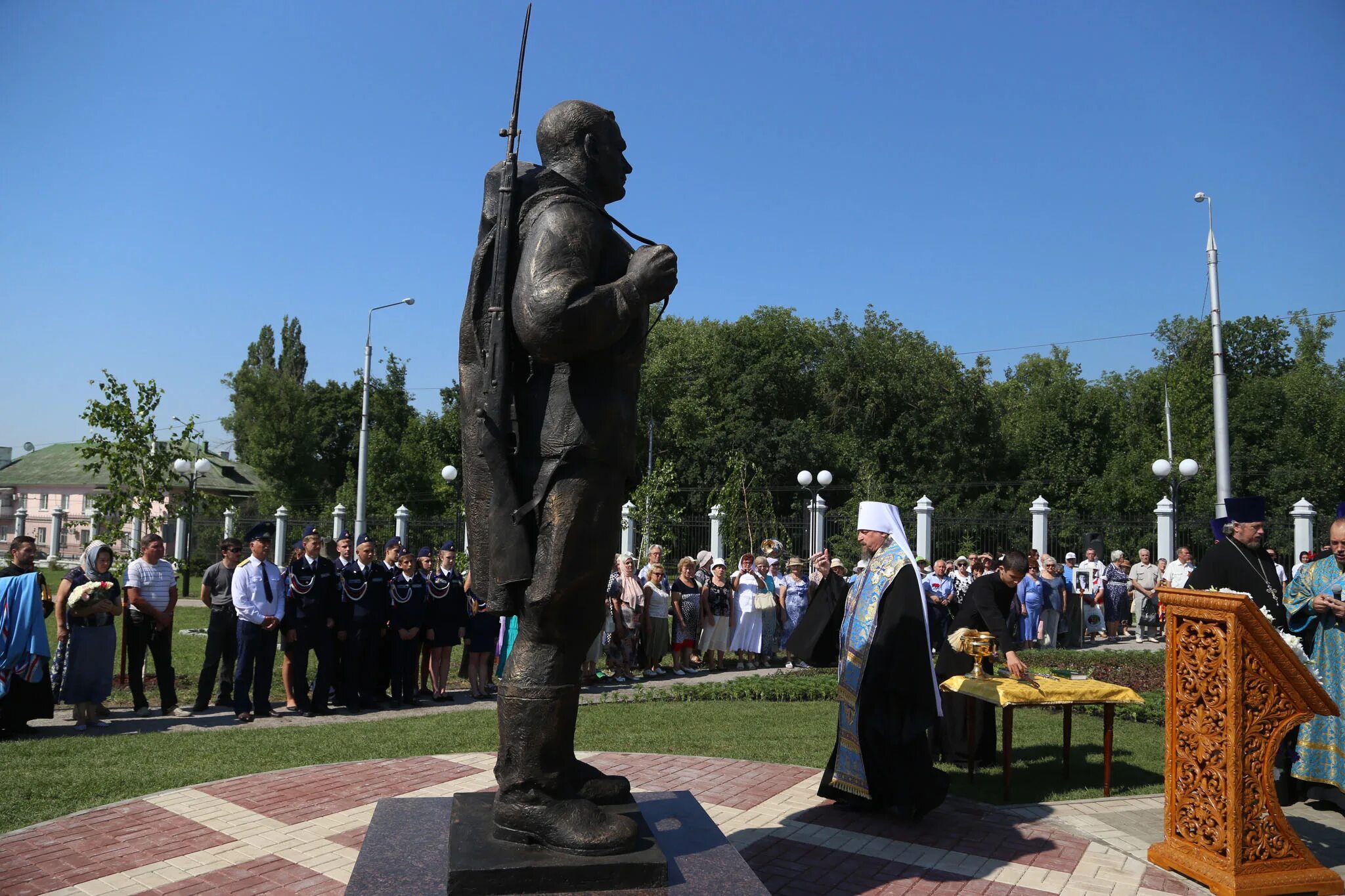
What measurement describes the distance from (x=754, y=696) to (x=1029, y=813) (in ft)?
17.7

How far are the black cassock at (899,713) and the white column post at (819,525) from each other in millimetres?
16929

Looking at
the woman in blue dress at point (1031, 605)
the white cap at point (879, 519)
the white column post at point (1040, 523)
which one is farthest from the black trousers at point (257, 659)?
the white column post at point (1040, 523)

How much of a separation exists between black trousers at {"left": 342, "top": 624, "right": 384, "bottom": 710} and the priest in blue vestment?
27.9ft

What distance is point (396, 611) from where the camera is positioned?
35.3 ft

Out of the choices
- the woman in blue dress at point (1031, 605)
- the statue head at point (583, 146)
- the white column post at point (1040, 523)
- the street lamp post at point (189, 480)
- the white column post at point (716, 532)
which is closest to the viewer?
the statue head at point (583, 146)

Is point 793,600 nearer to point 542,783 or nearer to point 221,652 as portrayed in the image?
point 221,652

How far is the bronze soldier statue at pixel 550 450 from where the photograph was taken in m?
3.74

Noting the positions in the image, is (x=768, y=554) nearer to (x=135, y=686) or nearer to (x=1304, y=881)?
(x=135, y=686)

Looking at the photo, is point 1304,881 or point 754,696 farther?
point 754,696

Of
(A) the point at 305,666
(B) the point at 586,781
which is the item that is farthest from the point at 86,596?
(B) the point at 586,781

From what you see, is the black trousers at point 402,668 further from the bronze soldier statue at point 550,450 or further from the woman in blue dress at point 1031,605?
the woman in blue dress at point 1031,605

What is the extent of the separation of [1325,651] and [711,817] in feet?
13.6

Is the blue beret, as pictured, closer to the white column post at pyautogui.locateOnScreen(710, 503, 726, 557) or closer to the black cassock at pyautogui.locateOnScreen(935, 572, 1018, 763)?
the black cassock at pyautogui.locateOnScreen(935, 572, 1018, 763)

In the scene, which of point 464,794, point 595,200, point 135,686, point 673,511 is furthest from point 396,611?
point 673,511
